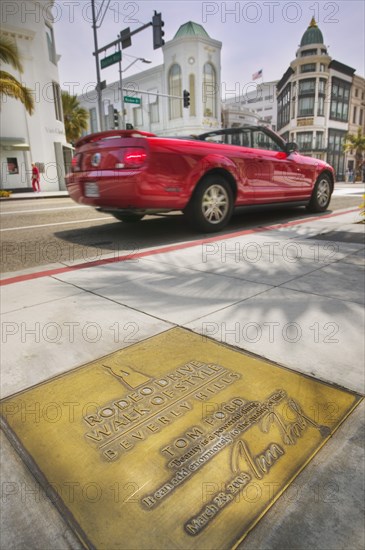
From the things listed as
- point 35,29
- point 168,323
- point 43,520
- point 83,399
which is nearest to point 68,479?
point 43,520

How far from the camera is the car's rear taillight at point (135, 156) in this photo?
4.55 meters

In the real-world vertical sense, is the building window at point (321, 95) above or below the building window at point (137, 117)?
above

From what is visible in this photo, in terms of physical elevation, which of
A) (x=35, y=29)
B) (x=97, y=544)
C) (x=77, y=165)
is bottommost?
(x=97, y=544)

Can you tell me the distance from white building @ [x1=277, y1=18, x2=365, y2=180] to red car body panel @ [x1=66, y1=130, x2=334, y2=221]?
50.1 meters

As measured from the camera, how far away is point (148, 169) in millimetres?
4590

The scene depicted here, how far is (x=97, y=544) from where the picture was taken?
3.42ft

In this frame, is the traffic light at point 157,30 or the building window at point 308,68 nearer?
the traffic light at point 157,30

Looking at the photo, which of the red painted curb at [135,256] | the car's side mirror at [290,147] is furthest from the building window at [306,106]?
the red painted curb at [135,256]

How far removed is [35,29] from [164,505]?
1171 inches

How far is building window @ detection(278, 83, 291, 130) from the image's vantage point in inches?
2138

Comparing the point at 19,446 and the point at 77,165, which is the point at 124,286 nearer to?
the point at 19,446

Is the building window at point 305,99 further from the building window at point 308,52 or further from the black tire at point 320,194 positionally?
the black tire at point 320,194

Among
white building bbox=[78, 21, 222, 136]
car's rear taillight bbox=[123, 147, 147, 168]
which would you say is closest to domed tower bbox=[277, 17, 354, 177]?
white building bbox=[78, 21, 222, 136]

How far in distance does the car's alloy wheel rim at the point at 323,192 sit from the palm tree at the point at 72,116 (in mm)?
31680
